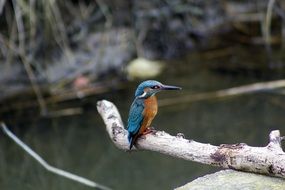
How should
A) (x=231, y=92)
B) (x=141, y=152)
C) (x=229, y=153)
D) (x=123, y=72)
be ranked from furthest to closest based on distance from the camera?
(x=123, y=72)
(x=231, y=92)
(x=141, y=152)
(x=229, y=153)

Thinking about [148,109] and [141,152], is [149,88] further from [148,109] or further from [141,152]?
[141,152]

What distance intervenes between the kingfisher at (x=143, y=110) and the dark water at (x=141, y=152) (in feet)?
3.61

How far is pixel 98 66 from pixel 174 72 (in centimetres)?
70

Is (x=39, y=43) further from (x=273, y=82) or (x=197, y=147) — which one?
(x=197, y=147)

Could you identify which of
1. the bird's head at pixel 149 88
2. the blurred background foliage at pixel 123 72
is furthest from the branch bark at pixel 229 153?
the blurred background foliage at pixel 123 72

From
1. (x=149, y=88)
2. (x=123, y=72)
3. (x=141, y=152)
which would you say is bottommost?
(x=141, y=152)

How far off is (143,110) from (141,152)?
1.62 metres

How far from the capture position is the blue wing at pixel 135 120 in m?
2.93

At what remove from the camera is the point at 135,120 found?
297cm

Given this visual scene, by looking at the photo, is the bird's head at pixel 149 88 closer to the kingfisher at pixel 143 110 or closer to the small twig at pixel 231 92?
the kingfisher at pixel 143 110

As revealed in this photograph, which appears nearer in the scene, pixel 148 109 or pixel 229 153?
pixel 229 153

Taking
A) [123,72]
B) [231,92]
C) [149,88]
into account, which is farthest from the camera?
[123,72]

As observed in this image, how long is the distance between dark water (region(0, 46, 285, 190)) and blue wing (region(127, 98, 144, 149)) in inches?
43.5

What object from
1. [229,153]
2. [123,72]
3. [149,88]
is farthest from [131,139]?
[123,72]
